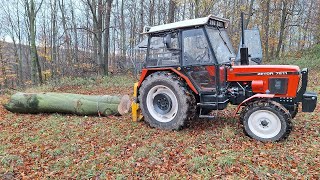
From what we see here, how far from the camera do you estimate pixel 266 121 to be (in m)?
4.63

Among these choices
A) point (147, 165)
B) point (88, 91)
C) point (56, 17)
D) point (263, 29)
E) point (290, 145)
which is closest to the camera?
point (147, 165)

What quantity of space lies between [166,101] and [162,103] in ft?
0.37

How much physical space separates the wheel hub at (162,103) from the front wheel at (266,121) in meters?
1.64

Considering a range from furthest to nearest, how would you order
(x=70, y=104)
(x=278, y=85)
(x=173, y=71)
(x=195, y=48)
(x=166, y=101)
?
(x=70, y=104) → (x=166, y=101) → (x=173, y=71) → (x=195, y=48) → (x=278, y=85)

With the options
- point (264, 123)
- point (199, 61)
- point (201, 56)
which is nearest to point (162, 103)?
point (199, 61)

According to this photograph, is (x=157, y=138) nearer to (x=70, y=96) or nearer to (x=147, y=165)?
(x=147, y=165)

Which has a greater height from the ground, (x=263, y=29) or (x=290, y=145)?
(x=263, y=29)

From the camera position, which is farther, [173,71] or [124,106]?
[124,106]

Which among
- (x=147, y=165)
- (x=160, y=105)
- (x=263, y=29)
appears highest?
(x=263, y=29)

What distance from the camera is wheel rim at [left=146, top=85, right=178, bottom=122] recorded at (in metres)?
5.61

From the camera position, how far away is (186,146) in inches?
185

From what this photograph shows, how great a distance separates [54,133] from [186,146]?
297 centimetres

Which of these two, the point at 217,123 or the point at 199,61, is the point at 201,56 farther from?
the point at 217,123

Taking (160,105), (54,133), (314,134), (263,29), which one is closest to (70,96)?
(54,133)
